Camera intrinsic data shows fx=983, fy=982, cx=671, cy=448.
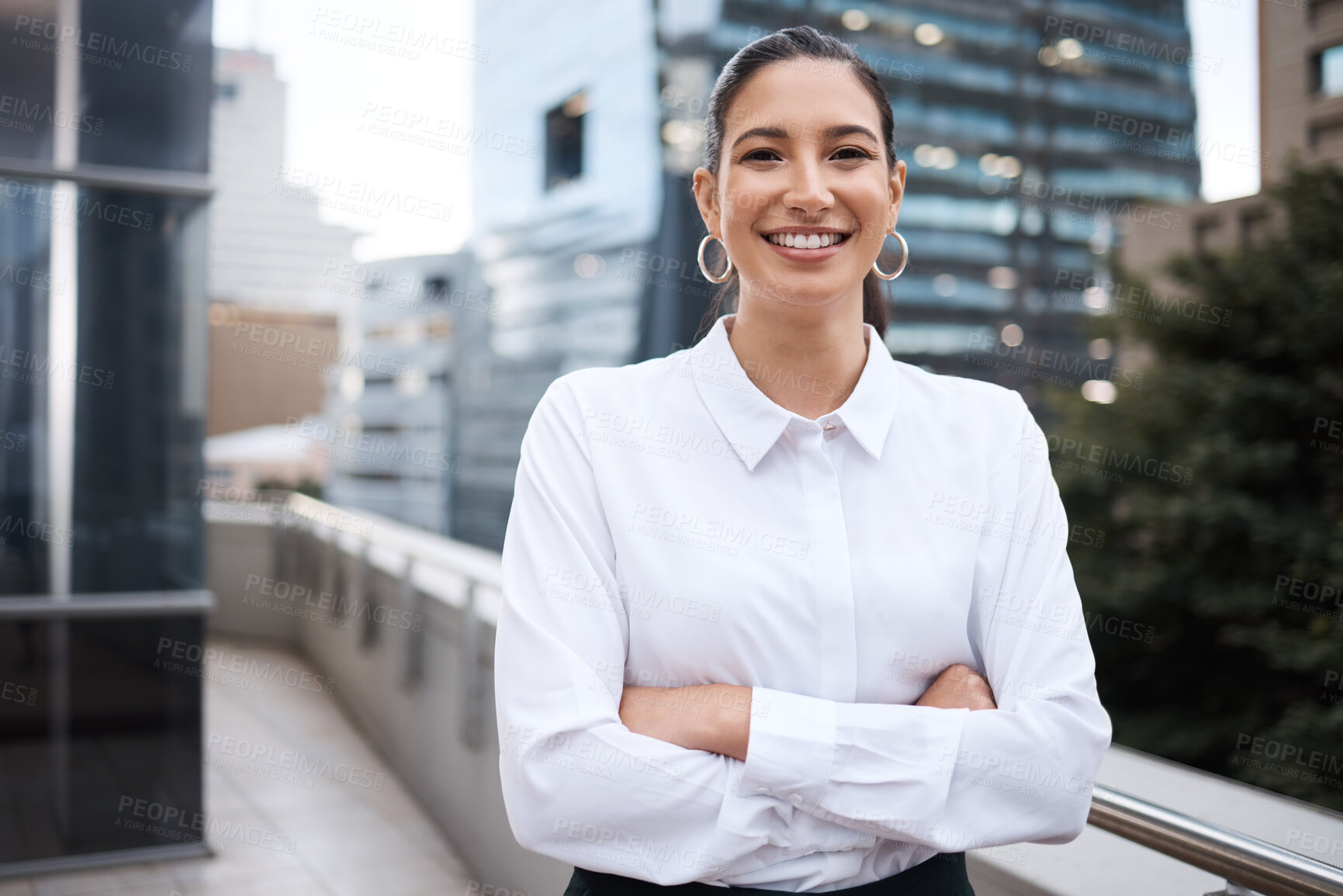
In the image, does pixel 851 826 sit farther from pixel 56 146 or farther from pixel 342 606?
pixel 342 606

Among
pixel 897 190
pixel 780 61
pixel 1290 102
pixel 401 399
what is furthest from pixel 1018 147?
pixel 401 399

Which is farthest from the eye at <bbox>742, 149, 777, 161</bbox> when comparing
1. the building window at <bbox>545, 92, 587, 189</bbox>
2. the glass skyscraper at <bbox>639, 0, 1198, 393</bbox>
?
the glass skyscraper at <bbox>639, 0, 1198, 393</bbox>

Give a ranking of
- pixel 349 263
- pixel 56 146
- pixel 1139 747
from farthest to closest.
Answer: pixel 1139 747 → pixel 349 263 → pixel 56 146

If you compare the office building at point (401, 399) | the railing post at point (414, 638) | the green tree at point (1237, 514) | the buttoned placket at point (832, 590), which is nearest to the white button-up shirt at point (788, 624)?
the buttoned placket at point (832, 590)

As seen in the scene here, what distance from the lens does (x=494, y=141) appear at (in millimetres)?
3143

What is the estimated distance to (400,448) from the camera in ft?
18.3

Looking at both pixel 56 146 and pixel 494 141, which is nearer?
pixel 56 146

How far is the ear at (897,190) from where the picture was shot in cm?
105

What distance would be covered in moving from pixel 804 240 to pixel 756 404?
0.17 metres

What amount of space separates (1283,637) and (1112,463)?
2027 millimetres

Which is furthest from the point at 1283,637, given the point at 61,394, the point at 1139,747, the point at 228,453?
the point at 228,453

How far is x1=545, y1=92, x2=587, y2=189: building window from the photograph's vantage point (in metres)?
5.03

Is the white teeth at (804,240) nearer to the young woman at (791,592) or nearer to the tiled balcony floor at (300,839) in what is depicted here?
the young woman at (791,592)

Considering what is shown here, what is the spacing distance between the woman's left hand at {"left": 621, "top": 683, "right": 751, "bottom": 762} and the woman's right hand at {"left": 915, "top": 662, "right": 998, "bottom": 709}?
7.4 inches
